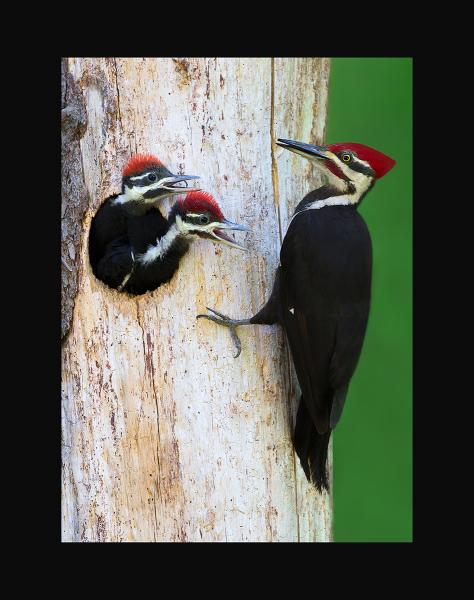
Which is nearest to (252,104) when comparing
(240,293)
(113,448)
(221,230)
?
(221,230)

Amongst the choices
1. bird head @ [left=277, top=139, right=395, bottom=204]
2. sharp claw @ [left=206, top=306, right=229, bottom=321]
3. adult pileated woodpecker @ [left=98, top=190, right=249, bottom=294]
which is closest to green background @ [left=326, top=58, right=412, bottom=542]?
bird head @ [left=277, top=139, right=395, bottom=204]

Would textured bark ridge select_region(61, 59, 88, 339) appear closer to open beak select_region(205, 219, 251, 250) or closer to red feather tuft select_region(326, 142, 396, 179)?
open beak select_region(205, 219, 251, 250)

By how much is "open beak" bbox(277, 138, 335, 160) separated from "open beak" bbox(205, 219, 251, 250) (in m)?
0.28

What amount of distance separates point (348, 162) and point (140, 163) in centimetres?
64

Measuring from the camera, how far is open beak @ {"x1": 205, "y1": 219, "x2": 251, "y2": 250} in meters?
2.50

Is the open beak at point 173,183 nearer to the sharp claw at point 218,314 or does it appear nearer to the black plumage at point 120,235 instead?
the black plumage at point 120,235

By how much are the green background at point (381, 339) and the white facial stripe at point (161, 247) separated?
1121 millimetres

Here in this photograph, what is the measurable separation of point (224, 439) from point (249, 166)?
816 mm

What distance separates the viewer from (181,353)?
8.44 ft

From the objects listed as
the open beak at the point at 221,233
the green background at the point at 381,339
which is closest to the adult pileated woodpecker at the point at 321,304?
the open beak at the point at 221,233

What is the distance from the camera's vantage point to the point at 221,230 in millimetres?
2557

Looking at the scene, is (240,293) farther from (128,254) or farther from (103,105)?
(103,105)

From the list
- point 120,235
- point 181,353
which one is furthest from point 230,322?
point 120,235

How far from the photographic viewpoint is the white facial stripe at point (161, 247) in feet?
8.43
